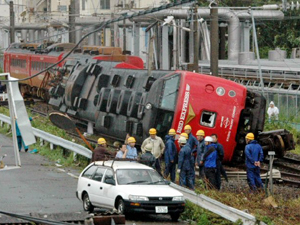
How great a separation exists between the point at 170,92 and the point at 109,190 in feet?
25.4

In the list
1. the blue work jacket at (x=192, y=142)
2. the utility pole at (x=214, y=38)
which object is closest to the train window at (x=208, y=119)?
the blue work jacket at (x=192, y=142)

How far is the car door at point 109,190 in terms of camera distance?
16062mm

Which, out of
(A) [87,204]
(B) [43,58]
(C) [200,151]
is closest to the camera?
(A) [87,204]

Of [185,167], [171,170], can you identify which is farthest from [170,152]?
[185,167]

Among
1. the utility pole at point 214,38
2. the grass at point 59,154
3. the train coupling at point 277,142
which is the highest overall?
the utility pole at point 214,38

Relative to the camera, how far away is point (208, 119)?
924 inches

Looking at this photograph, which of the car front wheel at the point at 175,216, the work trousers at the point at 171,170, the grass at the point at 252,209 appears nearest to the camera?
the grass at the point at 252,209

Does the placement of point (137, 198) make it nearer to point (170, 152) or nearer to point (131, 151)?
point (131, 151)

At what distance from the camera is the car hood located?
Result: 51.6 ft

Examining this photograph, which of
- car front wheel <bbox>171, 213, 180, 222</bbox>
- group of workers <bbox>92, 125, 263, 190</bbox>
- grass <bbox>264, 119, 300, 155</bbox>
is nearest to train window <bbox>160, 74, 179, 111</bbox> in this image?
group of workers <bbox>92, 125, 263, 190</bbox>

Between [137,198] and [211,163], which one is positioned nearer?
[137,198]

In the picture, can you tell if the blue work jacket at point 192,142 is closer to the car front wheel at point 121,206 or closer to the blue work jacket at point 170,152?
the blue work jacket at point 170,152

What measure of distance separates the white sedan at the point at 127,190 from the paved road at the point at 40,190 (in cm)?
37

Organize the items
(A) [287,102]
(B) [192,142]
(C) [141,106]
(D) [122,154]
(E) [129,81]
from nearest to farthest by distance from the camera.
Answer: (D) [122,154]
(B) [192,142]
(C) [141,106]
(E) [129,81]
(A) [287,102]
